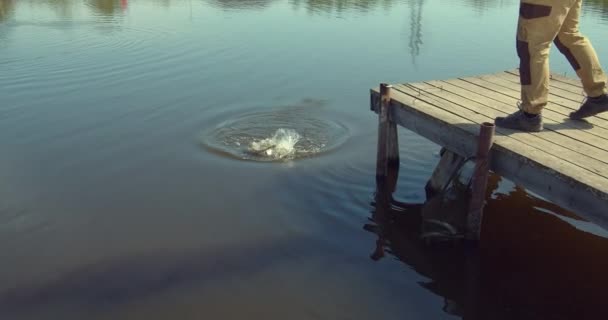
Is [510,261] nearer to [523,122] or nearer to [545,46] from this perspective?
[523,122]

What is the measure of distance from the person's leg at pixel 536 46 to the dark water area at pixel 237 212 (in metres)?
1.70

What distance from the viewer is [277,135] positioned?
9.39 m

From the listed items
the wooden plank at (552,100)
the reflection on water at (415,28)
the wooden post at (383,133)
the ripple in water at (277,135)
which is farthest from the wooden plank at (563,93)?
the reflection on water at (415,28)

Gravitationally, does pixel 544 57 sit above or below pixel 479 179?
above

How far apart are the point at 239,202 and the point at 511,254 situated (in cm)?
346

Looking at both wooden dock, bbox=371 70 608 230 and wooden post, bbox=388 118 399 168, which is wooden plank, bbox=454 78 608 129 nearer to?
wooden dock, bbox=371 70 608 230

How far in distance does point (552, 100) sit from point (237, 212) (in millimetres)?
4111

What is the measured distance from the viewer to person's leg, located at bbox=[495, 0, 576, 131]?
498 centimetres

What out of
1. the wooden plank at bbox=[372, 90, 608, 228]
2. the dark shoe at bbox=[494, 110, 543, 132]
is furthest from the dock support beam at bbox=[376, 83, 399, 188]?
the dark shoe at bbox=[494, 110, 543, 132]

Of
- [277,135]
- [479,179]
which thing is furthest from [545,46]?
[277,135]

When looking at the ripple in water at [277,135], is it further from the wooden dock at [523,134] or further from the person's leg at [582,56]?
the person's leg at [582,56]

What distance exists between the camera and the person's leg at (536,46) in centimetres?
498

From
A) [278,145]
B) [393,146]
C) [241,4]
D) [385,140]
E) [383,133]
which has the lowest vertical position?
[278,145]

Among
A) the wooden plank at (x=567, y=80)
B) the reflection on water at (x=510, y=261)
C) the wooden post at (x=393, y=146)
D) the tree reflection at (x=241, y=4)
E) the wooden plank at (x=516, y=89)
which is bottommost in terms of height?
the reflection on water at (x=510, y=261)
